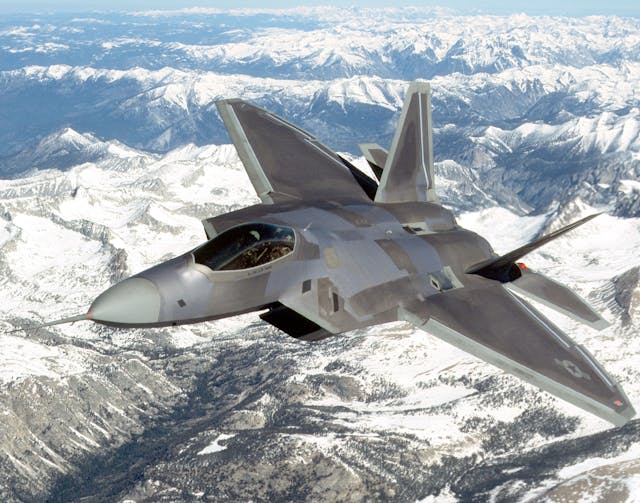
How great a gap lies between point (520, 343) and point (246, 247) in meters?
13.7

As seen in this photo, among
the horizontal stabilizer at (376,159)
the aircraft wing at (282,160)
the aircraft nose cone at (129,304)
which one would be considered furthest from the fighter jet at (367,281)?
the horizontal stabilizer at (376,159)

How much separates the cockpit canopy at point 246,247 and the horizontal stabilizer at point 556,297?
1369 cm

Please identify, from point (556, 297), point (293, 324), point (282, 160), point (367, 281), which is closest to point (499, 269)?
point (556, 297)

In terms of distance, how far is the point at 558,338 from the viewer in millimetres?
32719

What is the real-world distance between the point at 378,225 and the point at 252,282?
9597 mm

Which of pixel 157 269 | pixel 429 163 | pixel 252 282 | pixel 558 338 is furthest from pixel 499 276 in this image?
pixel 157 269

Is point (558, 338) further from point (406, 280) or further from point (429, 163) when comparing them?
point (429, 163)

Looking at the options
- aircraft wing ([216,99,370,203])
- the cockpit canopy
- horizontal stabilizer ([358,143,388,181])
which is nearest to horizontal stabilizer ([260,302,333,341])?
the cockpit canopy

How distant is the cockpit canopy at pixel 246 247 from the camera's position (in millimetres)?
28688

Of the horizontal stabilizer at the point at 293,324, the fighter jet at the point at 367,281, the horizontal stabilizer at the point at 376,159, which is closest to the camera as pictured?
the fighter jet at the point at 367,281

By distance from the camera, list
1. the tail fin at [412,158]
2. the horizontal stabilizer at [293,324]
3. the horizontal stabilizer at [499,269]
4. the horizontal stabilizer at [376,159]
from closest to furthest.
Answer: the horizontal stabilizer at [293,324], the horizontal stabilizer at [499,269], the tail fin at [412,158], the horizontal stabilizer at [376,159]

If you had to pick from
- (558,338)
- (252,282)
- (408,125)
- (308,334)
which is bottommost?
(558,338)

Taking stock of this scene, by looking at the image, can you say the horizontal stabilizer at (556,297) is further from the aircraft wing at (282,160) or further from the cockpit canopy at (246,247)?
the cockpit canopy at (246,247)

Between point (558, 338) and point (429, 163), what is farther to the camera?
point (429, 163)
